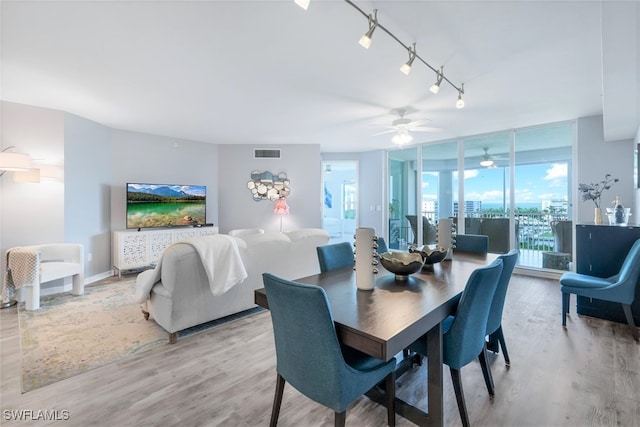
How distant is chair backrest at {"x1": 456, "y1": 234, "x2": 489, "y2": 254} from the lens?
2930 mm

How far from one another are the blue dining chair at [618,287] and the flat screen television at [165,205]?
232 inches

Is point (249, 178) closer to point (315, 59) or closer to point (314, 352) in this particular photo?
point (315, 59)

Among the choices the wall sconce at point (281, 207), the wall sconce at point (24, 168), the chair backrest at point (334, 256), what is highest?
the wall sconce at point (24, 168)

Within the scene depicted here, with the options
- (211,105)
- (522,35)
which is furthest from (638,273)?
(211,105)

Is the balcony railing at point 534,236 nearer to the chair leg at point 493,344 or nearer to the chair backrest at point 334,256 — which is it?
the chair leg at point 493,344

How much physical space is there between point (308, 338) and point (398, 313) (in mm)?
434

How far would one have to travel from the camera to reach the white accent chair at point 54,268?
3.37 metres

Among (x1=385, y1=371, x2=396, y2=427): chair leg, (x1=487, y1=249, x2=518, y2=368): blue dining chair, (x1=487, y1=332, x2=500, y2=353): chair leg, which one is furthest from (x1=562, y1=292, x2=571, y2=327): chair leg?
(x1=385, y1=371, x2=396, y2=427): chair leg

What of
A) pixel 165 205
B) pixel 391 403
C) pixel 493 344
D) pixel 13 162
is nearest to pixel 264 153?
pixel 165 205

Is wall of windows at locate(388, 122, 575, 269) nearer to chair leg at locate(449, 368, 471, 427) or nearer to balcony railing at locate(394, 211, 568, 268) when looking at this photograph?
balcony railing at locate(394, 211, 568, 268)

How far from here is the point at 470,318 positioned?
1573 millimetres

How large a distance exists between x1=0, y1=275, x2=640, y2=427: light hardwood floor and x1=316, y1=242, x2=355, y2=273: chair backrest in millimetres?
896

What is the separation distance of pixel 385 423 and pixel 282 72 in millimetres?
3047

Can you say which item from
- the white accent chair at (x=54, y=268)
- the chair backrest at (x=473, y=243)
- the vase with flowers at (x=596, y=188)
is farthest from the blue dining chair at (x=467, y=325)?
the white accent chair at (x=54, y=268)
